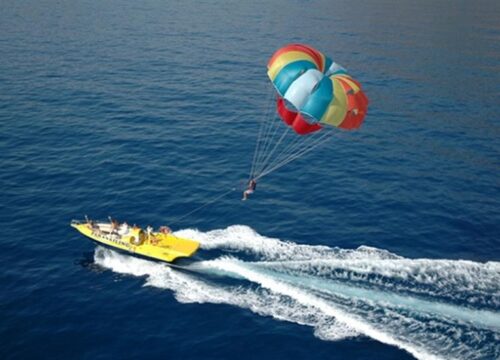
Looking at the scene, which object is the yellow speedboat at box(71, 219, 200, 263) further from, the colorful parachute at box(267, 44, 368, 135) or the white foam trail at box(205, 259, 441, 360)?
the colorful parachute at box(267, 44, 368, 135)

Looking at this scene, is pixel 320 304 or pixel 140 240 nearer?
pixel 320 304

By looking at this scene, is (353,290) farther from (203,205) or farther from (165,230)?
(203,205)

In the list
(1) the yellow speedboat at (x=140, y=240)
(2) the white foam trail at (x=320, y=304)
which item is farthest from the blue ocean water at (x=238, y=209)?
(1) the yellow speedboat at (x=140, y=240)

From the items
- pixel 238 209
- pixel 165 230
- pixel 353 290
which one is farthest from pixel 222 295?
pixel 238 209

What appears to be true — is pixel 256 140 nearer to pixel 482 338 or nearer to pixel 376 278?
pixel 376 278

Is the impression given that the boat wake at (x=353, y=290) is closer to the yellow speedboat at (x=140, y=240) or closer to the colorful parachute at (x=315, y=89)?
the yellow speedboat at (x=140, y=240)

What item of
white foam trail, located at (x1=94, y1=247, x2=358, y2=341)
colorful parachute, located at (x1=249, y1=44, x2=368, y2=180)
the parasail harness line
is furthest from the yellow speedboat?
colorful parachute, located at (x1=249, y1=44, x2=368, y2=180)
